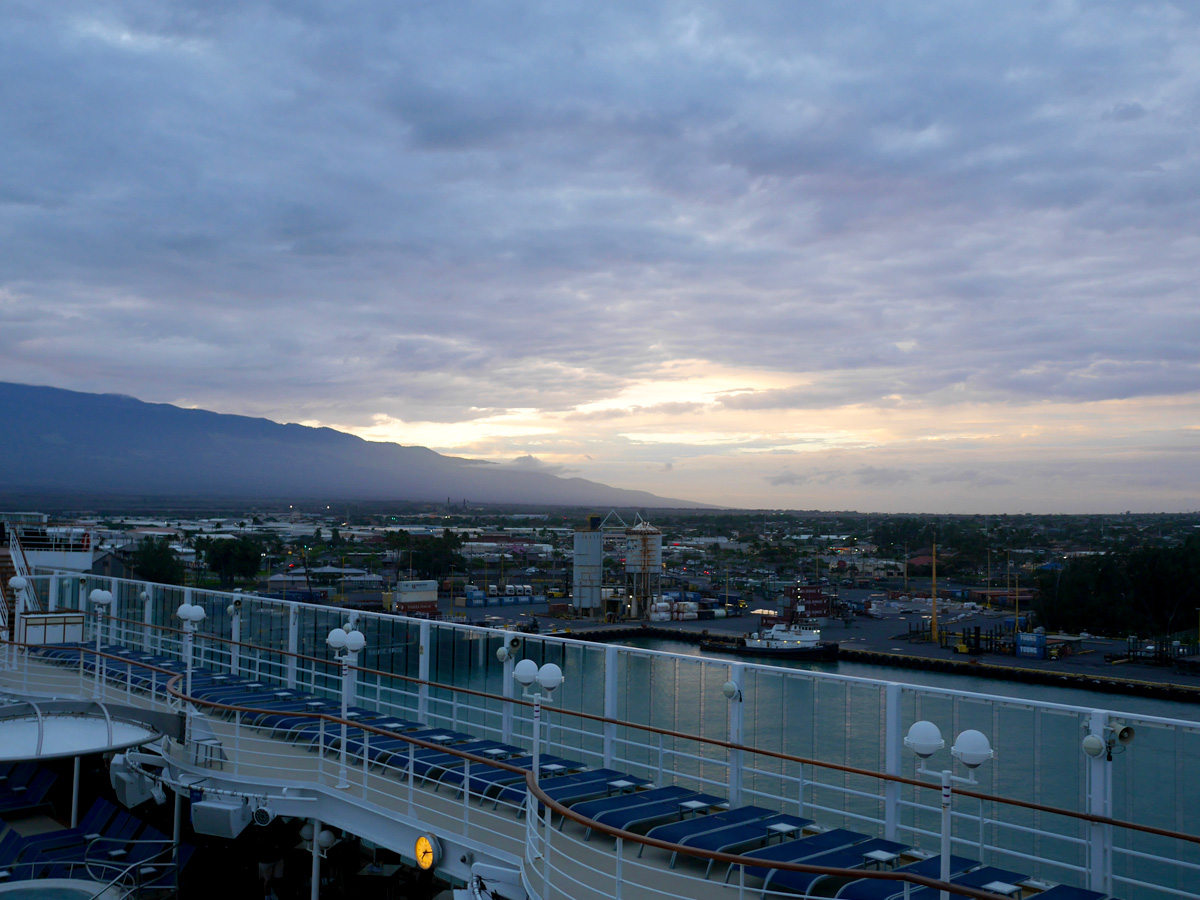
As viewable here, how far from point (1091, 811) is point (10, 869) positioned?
11295 millimetres

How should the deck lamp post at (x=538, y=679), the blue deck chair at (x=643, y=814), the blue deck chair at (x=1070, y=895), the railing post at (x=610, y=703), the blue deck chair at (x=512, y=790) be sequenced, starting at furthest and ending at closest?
the railing post at (x=610, y=703)
the blue deck chair at (x=512, y=790)
the blue deck chair at (x=643, y=814)
the deck lamp post at (x=538, y=679)
the blue deck chair at (x=1070, y=895)

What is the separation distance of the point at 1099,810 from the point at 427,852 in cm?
529

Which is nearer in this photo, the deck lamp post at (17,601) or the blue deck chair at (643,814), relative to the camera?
the blue deck chair at (643,814)

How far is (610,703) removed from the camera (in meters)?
9.91

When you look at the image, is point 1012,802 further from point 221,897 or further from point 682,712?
point 682,712

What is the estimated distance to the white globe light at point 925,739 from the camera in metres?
5.37

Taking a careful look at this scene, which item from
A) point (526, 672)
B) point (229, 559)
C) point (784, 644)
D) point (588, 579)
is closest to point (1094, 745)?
point (526, 672)

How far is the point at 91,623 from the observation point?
72.7ft

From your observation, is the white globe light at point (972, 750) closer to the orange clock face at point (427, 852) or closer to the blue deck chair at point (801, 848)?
the blue deck chair at point (801, 848)

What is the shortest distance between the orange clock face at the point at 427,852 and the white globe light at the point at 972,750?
14.9 feet

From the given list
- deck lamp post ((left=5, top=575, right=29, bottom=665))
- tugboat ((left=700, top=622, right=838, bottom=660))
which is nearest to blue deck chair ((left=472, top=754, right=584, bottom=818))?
deck lamp post ((left=5, top=575, right=29, bottom=665))

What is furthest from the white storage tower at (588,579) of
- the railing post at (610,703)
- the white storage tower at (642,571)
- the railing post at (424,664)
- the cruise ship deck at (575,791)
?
the railing post at (610,703)

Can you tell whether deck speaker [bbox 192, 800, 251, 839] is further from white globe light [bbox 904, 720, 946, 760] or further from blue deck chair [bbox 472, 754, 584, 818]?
white globe light [bbox 904, 720, 946, 760]

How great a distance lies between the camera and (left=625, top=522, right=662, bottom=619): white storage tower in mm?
83969
